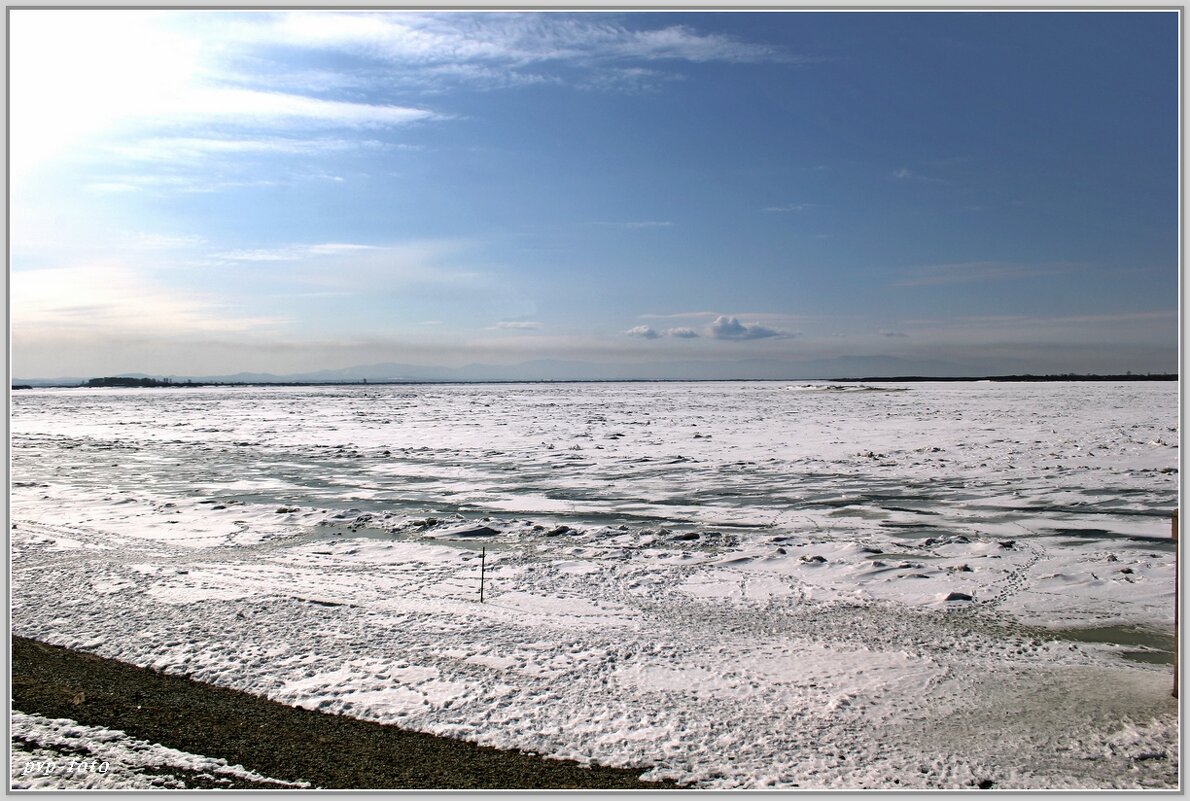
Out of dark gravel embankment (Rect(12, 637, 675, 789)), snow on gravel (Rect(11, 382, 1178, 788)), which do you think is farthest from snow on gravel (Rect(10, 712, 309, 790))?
snow on gravel (Rect(11, 382, 1178, 788))

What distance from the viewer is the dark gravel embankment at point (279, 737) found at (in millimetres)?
3676

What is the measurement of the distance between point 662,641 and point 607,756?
163 cm

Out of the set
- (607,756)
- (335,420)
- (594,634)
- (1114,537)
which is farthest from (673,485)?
(335,420)

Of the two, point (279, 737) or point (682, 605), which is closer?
point (279, 737)

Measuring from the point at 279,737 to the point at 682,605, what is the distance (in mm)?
3400

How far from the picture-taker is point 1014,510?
32.7 ft

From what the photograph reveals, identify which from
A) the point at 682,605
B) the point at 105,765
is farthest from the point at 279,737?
the point at 682,605

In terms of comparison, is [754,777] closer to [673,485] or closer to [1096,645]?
[1096,645]

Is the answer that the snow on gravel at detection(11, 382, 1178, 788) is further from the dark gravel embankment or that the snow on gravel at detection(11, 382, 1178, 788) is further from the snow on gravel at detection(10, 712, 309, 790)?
the snow on gravel at detection(10, 712, 309, 790)

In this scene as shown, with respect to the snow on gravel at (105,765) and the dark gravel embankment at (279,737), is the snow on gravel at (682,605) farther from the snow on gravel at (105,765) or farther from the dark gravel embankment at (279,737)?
the snow on gravel at (105,765)

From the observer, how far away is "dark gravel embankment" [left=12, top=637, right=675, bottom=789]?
3676 millimetres

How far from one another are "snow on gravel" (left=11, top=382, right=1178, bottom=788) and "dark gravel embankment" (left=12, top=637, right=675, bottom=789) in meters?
0.14

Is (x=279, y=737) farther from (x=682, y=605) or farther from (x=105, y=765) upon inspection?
(x=682, y=605)

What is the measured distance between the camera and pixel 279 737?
4.00 metres
